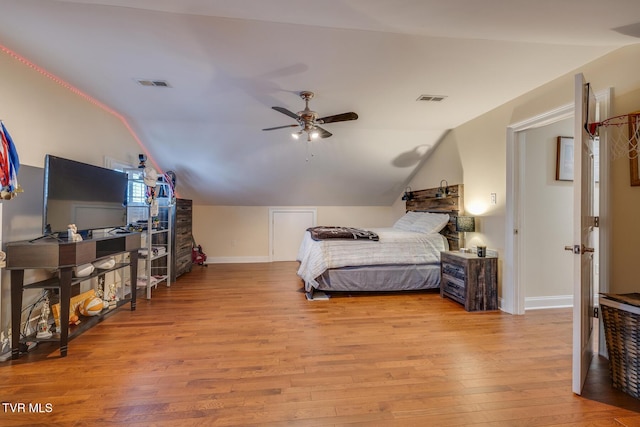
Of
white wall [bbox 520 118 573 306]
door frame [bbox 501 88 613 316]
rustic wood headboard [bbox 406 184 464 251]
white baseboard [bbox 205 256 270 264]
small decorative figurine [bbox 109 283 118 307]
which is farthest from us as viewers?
white baseboard [bbox 205 256 270 264]

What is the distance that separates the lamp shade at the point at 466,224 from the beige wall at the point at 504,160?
102 mm

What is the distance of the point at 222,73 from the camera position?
2453 millimetres

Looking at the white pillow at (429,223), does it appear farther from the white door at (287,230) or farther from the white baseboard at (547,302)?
the white door at (287,230)

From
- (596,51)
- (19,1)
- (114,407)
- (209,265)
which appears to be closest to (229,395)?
(114,407)

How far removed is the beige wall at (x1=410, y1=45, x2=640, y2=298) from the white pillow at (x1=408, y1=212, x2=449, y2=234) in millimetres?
439

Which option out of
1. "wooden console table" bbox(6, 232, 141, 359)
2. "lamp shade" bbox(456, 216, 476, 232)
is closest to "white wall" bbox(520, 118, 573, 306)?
"lamp shade" bbox(456, 216, 476, 232)

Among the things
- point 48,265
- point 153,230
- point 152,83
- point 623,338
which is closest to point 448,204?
point 623,338

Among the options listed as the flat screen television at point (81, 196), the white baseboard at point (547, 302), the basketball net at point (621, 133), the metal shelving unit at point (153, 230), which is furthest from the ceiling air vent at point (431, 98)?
the metal shelving unit at point (153, 230)

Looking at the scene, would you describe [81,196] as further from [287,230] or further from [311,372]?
[287,230]

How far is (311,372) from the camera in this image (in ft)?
6.25

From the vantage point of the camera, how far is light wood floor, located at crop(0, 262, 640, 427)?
1.52 metres

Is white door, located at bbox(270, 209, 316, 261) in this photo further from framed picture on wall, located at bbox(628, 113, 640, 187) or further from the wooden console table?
framed picture on wall, located at bbox(628, 113, 640, 187)

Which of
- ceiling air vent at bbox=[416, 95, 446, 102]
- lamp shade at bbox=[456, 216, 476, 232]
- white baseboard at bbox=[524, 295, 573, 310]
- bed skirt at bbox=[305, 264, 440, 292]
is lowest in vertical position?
white baseboard at bbox=[524, 295, 573, 310]

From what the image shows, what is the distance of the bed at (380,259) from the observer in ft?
11.7
